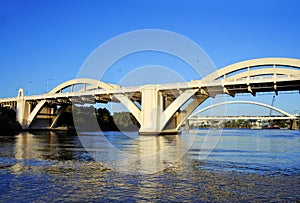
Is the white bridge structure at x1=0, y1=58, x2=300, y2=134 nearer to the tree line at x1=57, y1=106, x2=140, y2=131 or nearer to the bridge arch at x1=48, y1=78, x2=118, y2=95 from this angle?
the bridge arch at x1=48, y1=78, x2=118, y2=95

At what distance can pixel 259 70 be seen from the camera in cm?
4475

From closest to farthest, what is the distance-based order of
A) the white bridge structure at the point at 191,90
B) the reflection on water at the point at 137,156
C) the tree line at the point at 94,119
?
1. the reflection on water at the point at 137,156
2. the white bridge structure at the point at 191,90
3. the tree line at the point at 94,119

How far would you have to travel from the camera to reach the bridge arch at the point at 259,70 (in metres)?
42.6

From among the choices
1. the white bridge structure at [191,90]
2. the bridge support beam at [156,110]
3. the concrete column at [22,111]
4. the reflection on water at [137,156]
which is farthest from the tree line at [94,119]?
the reflection on water at [137,156]

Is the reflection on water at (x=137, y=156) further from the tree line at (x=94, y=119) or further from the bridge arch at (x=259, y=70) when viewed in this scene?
the tree line at (x=94, y=119)

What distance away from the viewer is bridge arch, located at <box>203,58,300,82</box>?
42594 millimetres

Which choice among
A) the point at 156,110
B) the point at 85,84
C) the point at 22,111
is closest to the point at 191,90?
the point at 156,110

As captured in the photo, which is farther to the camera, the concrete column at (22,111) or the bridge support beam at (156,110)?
the concrete column at (22,111)

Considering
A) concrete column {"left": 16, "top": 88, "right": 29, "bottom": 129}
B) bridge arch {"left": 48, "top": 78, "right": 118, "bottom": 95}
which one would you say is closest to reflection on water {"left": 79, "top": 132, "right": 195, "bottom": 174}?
bridge arch {"left": 48, "top": 78, "right": 118, "bottom": 95}

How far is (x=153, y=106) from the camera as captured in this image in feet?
158

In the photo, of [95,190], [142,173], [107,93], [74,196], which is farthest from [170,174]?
[107,93]

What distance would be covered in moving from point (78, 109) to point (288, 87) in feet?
194

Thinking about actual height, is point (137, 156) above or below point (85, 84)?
below

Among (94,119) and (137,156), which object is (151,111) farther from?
(94,119)
